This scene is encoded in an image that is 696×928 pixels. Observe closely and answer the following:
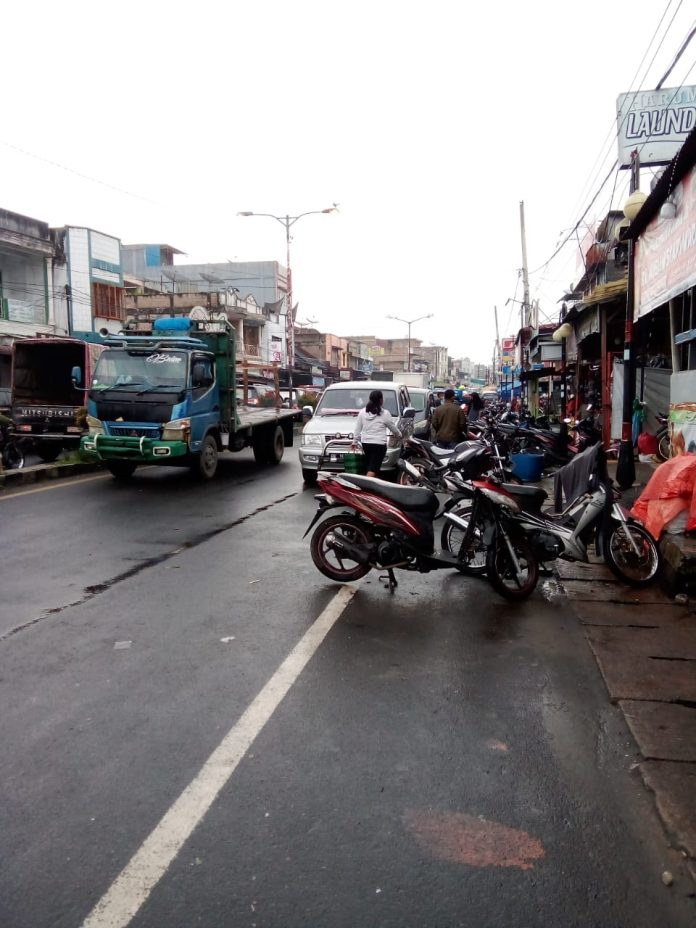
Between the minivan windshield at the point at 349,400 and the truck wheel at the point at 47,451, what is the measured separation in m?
6.58

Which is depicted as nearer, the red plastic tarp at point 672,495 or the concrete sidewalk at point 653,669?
Result: the concrete sidewalk at point 653,669

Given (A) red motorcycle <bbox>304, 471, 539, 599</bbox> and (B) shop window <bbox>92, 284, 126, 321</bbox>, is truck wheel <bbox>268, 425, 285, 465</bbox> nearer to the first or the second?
(A) red motorcycle <bbox>304, 471, 539, 599</bbox>

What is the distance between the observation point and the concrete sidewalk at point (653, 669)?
3.04 metres

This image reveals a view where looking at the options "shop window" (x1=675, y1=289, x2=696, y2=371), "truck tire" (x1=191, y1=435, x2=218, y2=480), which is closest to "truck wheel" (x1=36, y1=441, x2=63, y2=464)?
"truck tire" (x1=191, y1=435, x2=218, y2=480)

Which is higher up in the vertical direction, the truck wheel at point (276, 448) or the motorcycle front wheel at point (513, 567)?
the truck wheel at point (276, 448)

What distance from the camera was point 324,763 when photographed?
10.7 ft

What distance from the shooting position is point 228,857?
2562 mm

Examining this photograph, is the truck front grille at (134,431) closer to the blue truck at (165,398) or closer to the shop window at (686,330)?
the blue truck at (165,398)

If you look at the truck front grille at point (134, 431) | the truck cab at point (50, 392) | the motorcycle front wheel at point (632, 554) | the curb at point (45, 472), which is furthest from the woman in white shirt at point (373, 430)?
the truck cab at point (50, 392)

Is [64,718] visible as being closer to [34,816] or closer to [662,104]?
[34,816]

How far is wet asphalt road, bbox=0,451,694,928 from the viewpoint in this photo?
7.84ft

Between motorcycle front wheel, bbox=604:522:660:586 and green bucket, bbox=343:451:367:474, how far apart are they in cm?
547

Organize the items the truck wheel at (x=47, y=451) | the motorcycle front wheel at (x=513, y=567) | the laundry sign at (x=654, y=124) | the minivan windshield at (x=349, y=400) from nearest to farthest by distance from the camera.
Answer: the motorcycle front wheel at (x=513, y=567), the minivan windshield at (x=349, y=400), the laundry sign at (x=654, y=124), the truck wheel at (x=47, y=451)

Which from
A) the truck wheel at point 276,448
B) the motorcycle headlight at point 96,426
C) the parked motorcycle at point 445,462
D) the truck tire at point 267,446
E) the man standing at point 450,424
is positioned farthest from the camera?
the truck wheel at point 276,448
